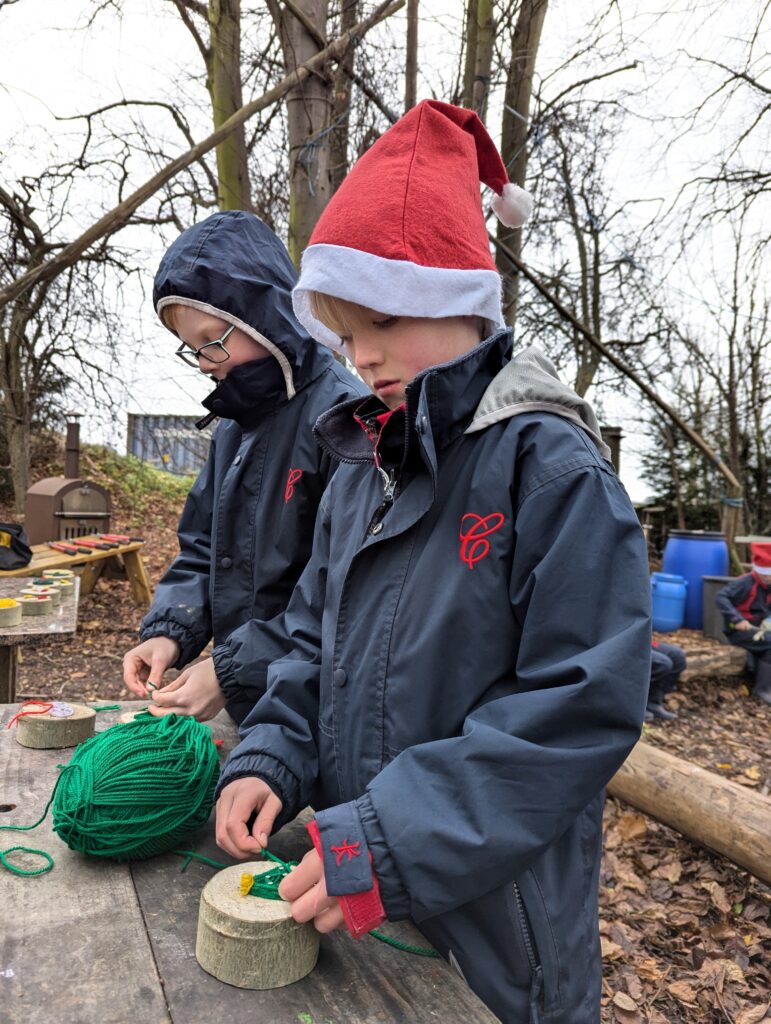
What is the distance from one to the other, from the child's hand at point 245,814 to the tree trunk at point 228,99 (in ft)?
17.4

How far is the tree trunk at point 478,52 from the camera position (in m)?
5.30

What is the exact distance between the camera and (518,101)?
6.00 m

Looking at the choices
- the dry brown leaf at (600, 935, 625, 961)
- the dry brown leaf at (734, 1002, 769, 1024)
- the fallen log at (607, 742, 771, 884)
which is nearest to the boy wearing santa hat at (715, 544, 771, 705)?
the fallen log at (607, 742, 771, 884)

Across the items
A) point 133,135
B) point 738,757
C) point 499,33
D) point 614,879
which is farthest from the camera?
point 133,135

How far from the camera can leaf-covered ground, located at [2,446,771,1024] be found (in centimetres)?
269

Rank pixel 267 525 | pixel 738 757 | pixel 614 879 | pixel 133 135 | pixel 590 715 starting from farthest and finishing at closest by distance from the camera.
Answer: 1. pixel 133 135
2. pixel 738 757
3. pixel 614 879
4. pixel 267 525
5. pixel 590 715

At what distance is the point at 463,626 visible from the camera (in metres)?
1.10

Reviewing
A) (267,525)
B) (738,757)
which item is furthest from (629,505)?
(738,757)

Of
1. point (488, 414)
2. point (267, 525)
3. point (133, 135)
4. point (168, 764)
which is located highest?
point (133, 135)

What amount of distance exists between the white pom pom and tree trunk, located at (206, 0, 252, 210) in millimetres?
4472

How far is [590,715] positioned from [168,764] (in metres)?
0.74

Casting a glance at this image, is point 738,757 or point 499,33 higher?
point 499,33

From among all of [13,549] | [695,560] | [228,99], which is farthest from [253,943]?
[695,560]

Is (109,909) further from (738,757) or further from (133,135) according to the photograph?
(133,135)
